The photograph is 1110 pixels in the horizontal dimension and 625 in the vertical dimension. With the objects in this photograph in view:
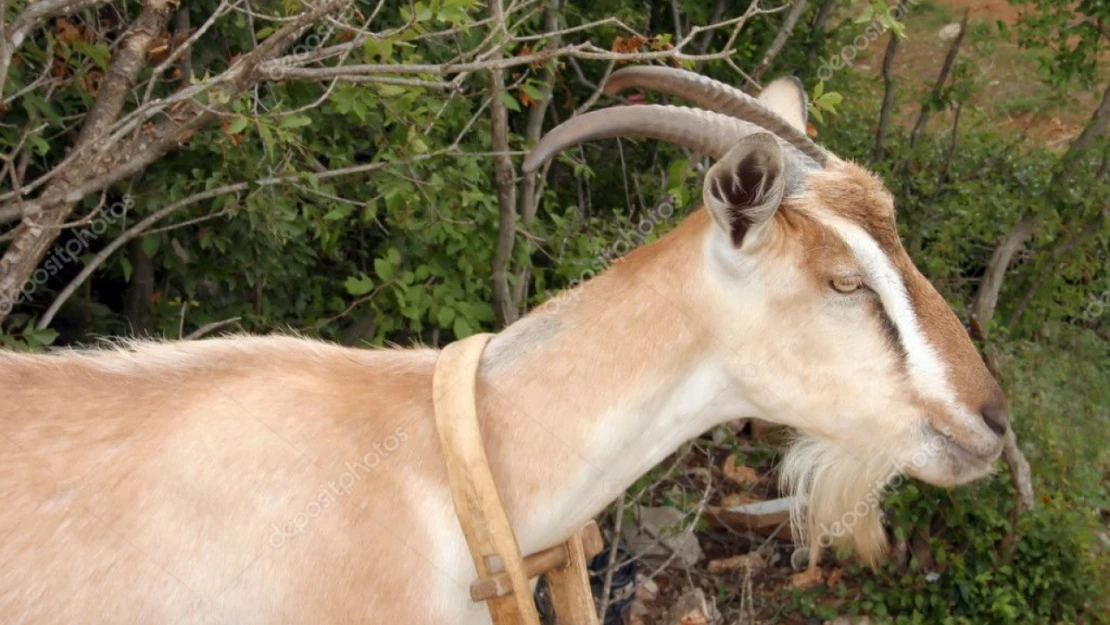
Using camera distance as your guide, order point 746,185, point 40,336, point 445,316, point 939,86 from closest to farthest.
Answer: point 746,185, point 40,336, point 445,316, point 939,86

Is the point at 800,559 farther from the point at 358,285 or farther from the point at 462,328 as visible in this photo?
the point at 358,285

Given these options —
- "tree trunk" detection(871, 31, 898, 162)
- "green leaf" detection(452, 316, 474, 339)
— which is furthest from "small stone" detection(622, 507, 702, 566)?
"tree trunk" detection(871, 31, 898, 162)

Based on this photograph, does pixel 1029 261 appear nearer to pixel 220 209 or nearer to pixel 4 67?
pixel 220 209

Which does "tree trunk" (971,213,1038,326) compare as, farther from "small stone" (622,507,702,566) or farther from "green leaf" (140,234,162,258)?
"green leaf" (140,234,162,258)

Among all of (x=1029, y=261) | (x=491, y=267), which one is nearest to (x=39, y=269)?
(x=491, y=267)

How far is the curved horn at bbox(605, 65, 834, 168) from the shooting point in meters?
3.11

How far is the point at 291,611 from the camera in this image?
268 cm

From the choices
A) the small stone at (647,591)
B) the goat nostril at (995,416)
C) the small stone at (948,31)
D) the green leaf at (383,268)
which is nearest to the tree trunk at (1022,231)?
the small stone at (647,591)

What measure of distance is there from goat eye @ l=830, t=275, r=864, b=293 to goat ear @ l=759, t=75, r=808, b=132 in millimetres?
841

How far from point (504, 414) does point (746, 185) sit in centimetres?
82

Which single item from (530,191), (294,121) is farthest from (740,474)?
(294,121)

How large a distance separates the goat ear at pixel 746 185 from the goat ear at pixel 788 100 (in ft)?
2.82

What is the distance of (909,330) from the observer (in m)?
2.87

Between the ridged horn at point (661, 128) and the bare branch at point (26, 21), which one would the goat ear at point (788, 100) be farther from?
the bare branch at point (26, 21)
